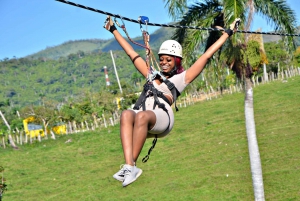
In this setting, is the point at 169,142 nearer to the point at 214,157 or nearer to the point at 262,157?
the point at 214,157

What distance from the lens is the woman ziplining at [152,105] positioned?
4383mm

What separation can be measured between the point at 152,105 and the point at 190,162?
60.0 feet

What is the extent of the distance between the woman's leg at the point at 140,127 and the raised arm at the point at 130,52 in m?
0.96

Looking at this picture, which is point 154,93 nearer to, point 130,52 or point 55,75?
point 130,52

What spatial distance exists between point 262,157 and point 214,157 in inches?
96.5

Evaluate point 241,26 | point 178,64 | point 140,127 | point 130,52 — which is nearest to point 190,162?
point 241,26

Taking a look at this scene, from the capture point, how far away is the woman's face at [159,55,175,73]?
5.04 metres

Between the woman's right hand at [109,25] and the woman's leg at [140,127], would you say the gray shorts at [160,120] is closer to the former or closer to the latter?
the woman's leg at [140,127]

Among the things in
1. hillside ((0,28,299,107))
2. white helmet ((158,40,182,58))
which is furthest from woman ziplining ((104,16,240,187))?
hillside ((0,28,299,107))

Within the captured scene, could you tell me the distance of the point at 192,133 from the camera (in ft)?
97.7

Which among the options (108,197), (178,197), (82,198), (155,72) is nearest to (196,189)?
(178,197)

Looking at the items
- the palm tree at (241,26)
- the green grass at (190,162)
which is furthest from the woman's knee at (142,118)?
the green grass at (190,162)

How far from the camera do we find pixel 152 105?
4.71 meters

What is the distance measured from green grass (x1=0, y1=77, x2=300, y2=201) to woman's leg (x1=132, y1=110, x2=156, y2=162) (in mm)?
11979
